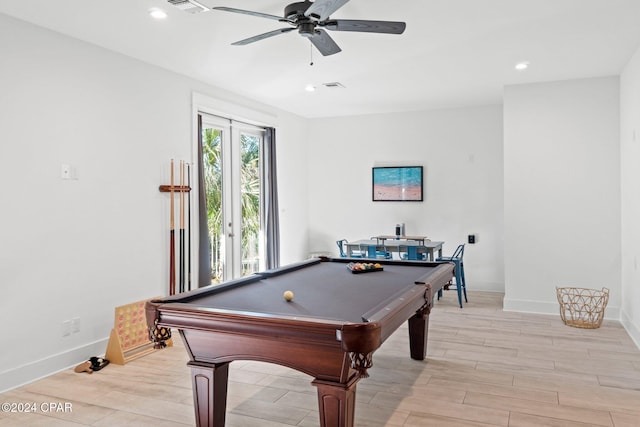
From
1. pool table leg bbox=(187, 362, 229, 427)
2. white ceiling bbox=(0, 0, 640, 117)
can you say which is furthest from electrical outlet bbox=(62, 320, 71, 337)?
white ceiling bbox=(0, 0, 640, 117)

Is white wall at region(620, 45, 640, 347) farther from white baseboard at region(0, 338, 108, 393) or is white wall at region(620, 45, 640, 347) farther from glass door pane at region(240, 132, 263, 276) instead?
white baseboard at region(0, 338, 108, 393)

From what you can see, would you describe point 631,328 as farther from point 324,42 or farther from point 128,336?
point 128,336

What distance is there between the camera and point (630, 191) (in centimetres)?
470

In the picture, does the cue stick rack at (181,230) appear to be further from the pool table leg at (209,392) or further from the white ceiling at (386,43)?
the pool table leg at (209,392)

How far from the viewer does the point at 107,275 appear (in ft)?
13.9

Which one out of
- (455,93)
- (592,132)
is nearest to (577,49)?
(592,132)

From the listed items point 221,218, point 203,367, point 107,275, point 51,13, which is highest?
point 51,13

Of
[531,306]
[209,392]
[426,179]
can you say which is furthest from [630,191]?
[209,392]

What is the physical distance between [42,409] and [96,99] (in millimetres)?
2490

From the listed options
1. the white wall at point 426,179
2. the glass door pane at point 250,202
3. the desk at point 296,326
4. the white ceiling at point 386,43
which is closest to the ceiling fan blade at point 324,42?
the white ceiling at point 386,43

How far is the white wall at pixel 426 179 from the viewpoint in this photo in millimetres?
6961

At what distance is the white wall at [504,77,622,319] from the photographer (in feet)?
17.3

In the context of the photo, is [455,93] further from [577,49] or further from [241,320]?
[241,320]

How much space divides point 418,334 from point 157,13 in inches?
124
